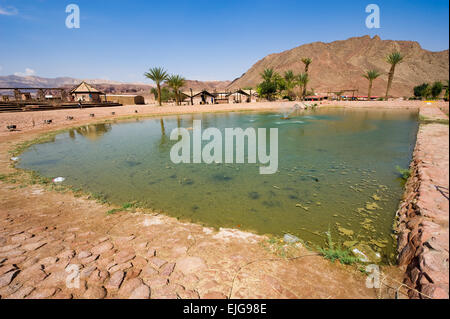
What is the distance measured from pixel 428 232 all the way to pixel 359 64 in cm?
18817

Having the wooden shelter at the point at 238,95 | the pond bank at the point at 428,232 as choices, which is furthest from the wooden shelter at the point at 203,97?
the pond bank at the point at 428,232

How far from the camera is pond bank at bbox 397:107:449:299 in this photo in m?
2.14

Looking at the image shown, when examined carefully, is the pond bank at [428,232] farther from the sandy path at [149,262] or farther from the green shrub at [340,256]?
the green shrub at [340,256]

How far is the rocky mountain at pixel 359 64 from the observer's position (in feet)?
370

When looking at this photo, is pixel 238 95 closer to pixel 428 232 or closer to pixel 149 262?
pixel 428 232

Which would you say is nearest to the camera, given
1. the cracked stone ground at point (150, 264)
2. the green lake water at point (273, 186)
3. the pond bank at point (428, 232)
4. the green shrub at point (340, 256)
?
the pond bank at point (428, 232)

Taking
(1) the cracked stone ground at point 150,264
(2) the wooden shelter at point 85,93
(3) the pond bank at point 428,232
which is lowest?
(1) the cracked stone ground at point 150,264

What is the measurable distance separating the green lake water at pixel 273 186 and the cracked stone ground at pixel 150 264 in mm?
895

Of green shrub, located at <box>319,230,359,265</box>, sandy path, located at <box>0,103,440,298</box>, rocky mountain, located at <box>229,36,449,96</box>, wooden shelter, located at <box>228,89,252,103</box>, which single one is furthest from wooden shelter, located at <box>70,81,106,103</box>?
rocky mountain, located at <box>229,36,449,96</box>

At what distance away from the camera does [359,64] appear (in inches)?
5758

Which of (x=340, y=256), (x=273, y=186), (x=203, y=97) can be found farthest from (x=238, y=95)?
(x=340, y=256)

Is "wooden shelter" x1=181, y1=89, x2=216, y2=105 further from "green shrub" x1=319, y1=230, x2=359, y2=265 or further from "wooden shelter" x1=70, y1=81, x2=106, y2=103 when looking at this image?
"green shrub" x1=319, y1=230, x2=359, y2=265
